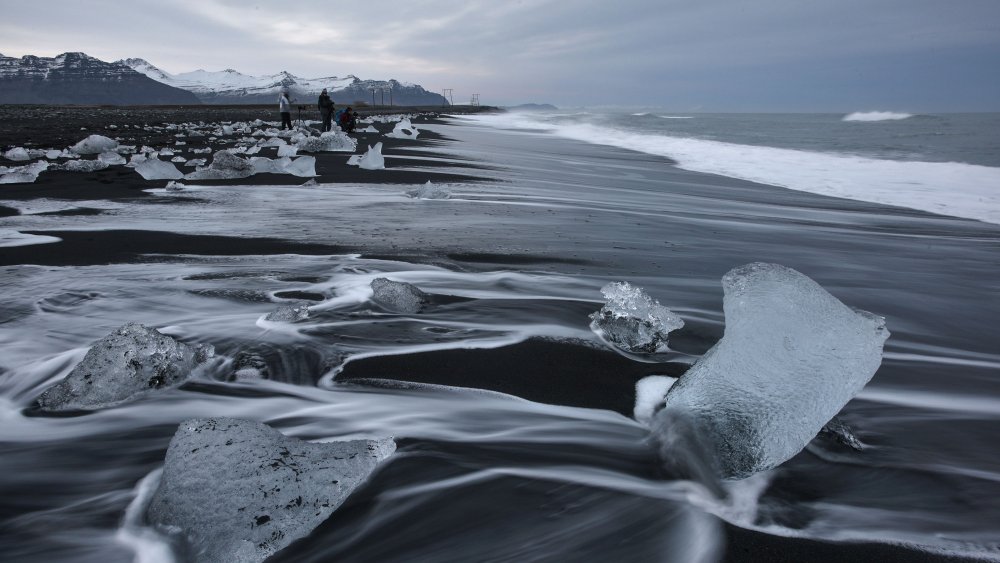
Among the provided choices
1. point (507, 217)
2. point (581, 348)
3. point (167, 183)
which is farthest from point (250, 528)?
point (167, 183)

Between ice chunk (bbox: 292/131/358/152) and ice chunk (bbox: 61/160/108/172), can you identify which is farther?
ice chunk (bbox: 292/131/358/152)

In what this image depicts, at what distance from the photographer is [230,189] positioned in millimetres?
6227

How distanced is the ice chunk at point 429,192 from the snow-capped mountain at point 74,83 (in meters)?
213

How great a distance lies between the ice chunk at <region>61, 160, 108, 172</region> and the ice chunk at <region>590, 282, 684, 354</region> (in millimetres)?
7398

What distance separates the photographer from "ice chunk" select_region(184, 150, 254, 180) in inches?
266

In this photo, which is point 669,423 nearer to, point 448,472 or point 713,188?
point 448,472

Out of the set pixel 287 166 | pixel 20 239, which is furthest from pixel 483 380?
pixel 287 166

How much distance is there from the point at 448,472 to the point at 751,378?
0.94m

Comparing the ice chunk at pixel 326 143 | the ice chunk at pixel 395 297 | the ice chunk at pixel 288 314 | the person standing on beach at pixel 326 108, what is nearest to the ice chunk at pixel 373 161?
the ice chunk at pixel 326 143

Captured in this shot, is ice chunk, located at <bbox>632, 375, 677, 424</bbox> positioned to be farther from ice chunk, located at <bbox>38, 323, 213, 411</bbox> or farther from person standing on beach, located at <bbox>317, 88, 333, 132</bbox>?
person standing on beach, located at <bbox>317, 88, 333, 132</bbox>

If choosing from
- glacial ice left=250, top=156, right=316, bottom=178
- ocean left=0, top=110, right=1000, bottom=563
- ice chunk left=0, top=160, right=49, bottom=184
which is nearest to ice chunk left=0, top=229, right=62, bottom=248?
ocean left=0, top=110, right=1000, bottom=563

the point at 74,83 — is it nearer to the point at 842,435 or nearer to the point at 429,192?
the point at 429,192

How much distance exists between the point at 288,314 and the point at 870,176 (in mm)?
11785

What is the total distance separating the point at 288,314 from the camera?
261cm
